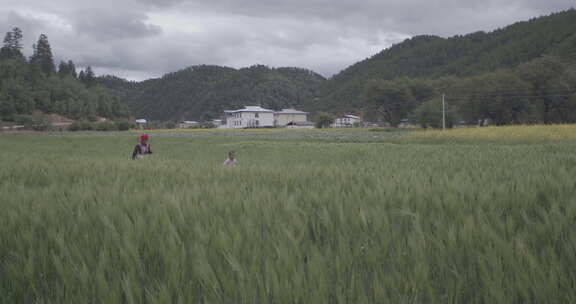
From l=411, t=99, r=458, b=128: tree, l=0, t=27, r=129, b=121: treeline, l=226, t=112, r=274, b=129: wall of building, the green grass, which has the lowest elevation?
the green grass

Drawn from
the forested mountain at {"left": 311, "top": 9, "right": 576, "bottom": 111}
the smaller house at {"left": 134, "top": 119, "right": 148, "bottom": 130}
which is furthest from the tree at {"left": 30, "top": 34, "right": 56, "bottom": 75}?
the forested mountain at {"left": 311, "top": 9, "right": 576, "bottom": 111}

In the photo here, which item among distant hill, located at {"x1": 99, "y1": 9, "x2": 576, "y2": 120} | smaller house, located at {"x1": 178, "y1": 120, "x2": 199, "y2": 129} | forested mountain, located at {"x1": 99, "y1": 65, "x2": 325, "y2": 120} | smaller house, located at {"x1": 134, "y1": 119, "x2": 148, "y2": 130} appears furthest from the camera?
forested mountain, located at {"x1": 99, "y1": 65, "x2": 325, "y2": 120}

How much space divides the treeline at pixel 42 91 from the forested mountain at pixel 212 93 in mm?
39368

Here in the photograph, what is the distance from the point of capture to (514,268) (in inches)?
66.9

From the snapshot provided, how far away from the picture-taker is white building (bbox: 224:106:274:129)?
12631 cm

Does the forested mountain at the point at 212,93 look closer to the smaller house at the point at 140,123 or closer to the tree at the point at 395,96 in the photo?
the smaller house at the point at 140,123

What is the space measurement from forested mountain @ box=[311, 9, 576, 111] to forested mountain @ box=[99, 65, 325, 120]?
24119 millimetres

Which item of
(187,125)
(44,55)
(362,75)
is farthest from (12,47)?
(362,75)

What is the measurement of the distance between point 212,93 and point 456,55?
112 m

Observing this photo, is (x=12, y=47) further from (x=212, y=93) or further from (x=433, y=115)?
(x=433, y=115)

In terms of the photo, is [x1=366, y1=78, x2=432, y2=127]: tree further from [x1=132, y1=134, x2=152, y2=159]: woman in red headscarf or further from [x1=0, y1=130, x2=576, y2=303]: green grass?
[x1=0, y1=130, x2=576, y2=303]: green grass

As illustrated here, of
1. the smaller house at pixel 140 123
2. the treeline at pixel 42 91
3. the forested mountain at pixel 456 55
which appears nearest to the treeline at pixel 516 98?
the forested mountain at pixel 456 55

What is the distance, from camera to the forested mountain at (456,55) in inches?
3775

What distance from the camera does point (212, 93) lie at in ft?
574
